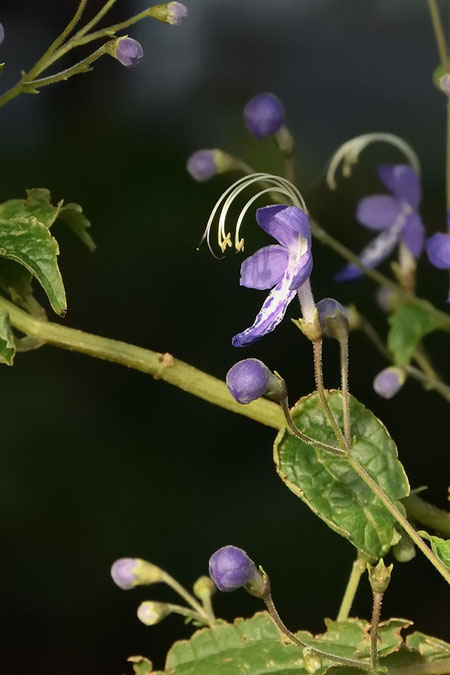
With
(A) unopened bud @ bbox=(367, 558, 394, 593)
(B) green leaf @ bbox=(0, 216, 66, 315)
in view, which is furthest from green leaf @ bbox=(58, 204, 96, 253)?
(A) unopened bud @ bbox=(367, 558, 394, 593)

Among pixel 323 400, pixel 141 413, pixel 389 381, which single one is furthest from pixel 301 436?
pixel 141 413

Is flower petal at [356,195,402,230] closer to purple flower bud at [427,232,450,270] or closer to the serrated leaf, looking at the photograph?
purple flower bud at [427,232,450,270]

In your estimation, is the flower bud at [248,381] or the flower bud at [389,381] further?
the flower bud at [389,381]

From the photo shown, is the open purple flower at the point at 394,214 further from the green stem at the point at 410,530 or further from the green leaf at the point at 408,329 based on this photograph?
the green stem at the point at 410,530

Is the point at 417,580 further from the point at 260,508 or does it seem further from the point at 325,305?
the point at 325,305

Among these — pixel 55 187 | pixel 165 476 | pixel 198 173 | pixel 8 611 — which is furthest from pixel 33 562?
pixel 198 173

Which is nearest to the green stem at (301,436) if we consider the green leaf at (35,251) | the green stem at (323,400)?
the green stem at (323,400)
